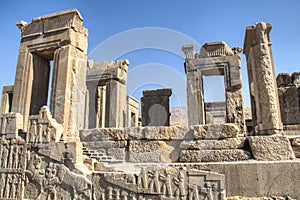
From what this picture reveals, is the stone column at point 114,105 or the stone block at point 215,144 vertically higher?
the stone column at point 114,105

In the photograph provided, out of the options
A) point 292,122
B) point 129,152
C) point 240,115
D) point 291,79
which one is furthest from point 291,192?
point 291,79

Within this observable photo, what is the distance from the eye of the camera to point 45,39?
24.7 ft

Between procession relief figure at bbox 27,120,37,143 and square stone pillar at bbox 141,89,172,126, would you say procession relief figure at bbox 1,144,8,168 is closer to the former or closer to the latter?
procession relief figure at bbox 27,120,37,143

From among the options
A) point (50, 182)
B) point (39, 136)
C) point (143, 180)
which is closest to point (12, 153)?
point (39, 136)

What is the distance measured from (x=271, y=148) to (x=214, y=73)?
663 centimetres

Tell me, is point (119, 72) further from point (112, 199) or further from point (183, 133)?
point (112, 199)

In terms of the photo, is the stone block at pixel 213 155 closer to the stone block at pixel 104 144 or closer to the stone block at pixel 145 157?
the stone block at pixel 145 157

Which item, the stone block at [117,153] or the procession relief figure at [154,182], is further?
the stone block at [117,153]

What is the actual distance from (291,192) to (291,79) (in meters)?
15.8

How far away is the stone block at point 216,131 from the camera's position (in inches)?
193

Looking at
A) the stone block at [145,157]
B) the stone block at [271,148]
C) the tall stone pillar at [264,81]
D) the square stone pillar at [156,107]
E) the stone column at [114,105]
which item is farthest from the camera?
the square stone pillar at [156,107]

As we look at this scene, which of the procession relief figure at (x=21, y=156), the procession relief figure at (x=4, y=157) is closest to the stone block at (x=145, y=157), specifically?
the procession relief figure at (x=21, y=156)

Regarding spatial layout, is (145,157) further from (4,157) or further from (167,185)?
(4,157)

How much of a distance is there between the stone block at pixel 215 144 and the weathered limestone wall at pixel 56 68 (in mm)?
3569
